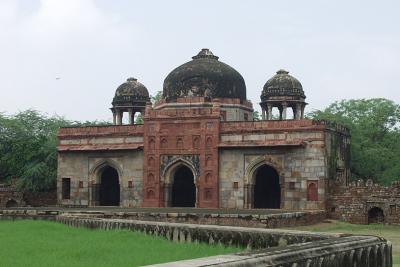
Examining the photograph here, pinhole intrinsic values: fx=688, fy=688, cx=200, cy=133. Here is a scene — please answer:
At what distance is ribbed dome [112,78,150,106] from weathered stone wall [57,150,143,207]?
456 centimetres

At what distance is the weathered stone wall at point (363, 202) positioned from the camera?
23.6m

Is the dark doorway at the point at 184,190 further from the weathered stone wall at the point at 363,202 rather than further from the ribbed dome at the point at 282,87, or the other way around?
the weathered stone wall at the point at 363,202

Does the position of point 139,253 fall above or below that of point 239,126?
below

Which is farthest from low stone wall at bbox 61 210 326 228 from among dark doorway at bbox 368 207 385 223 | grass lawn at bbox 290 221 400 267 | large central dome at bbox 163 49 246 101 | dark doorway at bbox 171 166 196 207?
large central dome at bbox 163 49 246 101

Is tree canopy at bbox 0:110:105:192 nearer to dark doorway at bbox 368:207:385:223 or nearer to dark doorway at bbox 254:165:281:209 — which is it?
dark doorway at bbox 254:165:281:209

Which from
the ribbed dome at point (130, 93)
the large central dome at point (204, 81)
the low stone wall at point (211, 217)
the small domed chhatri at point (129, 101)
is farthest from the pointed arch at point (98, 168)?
the low stone wall at point (211, 217)

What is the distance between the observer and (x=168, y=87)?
1164 inches

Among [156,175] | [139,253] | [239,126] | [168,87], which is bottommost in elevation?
[139,253]

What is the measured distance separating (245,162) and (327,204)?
341 centimetres

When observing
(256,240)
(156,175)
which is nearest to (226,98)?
(156,175)

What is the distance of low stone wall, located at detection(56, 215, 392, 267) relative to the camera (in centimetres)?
593

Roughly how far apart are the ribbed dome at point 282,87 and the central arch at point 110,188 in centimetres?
740

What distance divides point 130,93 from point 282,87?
7503 millimetres

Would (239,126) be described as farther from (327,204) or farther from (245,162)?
(327,204)
